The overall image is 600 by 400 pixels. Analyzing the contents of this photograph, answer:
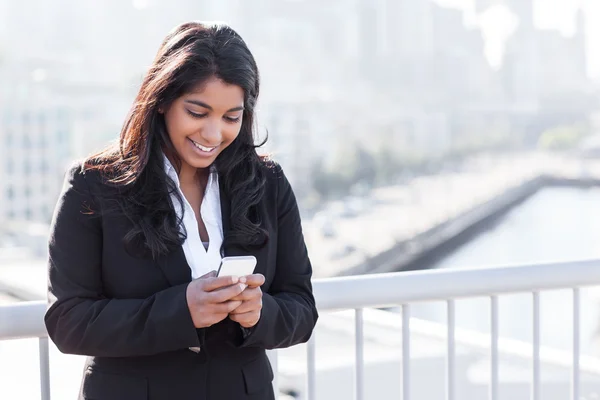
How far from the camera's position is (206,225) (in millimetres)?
1121

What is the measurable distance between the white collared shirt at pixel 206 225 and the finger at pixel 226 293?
10 centimetres

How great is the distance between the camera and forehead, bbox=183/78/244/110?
1.07 meters

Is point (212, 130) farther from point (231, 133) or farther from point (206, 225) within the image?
point (206, 225)

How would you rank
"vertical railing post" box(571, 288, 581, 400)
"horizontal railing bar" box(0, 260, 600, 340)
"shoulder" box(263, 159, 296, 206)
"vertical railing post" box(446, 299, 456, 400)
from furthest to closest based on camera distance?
"vertical railing post" box(571, 288, 581, 400) → "vertical railing post" box(446, 299, 456, 400) → "horizontal railing bar" box(0, 260, 600, 340) → "shoulder" box(263, 159, 296, 206)

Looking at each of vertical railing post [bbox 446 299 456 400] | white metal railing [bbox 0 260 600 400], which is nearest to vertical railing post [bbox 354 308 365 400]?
white metal railing [bbox 0 260 600 400]

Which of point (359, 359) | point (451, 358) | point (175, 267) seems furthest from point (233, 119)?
point (451, 358)

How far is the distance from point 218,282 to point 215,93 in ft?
0.92

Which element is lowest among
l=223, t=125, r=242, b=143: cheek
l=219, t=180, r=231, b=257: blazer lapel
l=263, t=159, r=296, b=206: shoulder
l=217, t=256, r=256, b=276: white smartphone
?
l=217, t=256, r=256, b=276: white smartphone

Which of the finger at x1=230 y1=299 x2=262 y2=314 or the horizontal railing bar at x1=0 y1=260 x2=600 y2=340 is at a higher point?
the finger at x1=230 y1=299 x2=262 y2=314

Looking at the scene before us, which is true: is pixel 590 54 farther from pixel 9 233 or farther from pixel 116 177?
pixel 116 177

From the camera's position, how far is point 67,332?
3.33 feet

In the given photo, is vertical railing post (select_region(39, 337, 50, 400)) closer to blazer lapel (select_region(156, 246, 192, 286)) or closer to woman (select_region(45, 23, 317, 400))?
woman (select_region(45, 23, 317, 400))

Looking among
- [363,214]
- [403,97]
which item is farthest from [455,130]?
[363,214]

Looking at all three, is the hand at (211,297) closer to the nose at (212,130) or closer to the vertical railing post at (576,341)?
the nose at (212,130)
